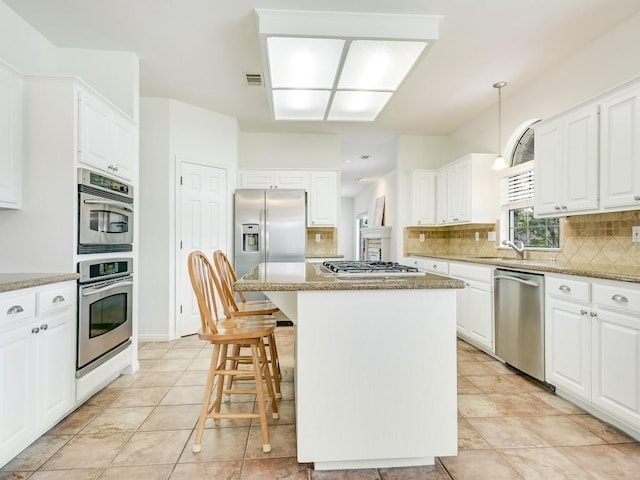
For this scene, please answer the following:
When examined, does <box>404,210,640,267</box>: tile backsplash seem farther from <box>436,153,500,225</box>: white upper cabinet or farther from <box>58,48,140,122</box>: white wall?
<box>58,48,140,122</box>: white wall

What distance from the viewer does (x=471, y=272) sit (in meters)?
3.51

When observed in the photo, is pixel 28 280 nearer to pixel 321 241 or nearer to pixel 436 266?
pixel 436 266

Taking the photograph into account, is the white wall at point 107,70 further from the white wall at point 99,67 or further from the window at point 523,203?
the window at point 523,203

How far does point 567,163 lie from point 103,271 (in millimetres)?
3420

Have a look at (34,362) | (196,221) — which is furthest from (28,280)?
(196,221)

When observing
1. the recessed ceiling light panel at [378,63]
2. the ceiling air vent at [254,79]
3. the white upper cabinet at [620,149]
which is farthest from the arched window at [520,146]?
the ceiling air vent at [254,79]

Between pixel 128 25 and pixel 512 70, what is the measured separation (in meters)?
3.27

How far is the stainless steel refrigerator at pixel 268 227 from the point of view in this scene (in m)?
4.55

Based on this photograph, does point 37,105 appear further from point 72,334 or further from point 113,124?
point 72,334

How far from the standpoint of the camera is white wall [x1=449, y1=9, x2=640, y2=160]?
8.44 feet

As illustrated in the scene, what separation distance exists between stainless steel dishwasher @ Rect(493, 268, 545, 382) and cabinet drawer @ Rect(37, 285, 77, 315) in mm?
3080

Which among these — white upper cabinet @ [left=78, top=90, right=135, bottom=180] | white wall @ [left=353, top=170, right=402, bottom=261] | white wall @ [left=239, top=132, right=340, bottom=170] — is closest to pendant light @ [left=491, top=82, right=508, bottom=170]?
white wall @ [left=353, top=170, right=402, bottom=261]

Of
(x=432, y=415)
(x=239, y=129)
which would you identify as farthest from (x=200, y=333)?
(x=239, y=129)

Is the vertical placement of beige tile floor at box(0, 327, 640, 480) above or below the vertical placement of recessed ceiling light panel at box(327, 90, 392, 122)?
below
